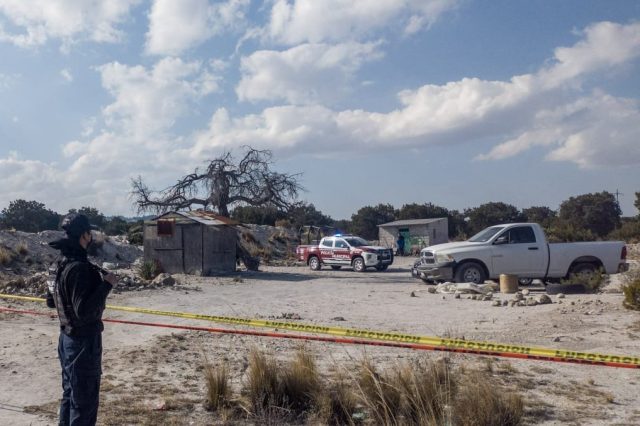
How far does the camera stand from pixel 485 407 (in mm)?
5246

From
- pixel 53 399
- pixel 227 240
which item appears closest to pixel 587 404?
pixel 53 399

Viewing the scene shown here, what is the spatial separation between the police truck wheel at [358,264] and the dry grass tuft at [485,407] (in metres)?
24.1

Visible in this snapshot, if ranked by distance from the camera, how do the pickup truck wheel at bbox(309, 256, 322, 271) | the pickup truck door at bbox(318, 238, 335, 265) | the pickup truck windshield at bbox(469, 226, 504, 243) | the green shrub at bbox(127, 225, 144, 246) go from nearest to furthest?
the pickup truck windshield at bbox(469, 226, 504, 243)
the pickup truck door at bbox(318, 238, 335, 265)
the pickup truck wheel at bbox(309, 256, 322, 271)
the green shrub at bbox(127, 225, 144, 246)

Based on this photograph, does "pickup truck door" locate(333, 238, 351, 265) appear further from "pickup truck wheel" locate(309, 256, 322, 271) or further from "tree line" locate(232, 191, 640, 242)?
"tree line" locate(232, 191, 640, 242)

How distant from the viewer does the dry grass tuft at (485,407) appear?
5203mm

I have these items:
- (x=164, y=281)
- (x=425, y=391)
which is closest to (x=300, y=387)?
(x=425, y=391)

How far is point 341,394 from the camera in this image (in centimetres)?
598

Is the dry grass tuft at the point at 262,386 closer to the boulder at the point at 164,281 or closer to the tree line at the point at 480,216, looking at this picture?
the boulder at the point at 164,281

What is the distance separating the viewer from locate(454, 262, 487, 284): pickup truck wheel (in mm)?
17797

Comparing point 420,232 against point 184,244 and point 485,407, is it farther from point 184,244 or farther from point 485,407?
point 485,407

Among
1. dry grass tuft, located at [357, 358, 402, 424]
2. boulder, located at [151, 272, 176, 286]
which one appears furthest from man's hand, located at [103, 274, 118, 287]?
boulder, located at [151, 272, 176, 286]

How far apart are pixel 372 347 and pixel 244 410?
11.0 feet

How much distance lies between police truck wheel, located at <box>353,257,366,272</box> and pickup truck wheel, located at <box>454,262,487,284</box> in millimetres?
11929

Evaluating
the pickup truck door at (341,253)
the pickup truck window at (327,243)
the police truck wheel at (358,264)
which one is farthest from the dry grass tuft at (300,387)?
the pickup truck window at (327,243)
